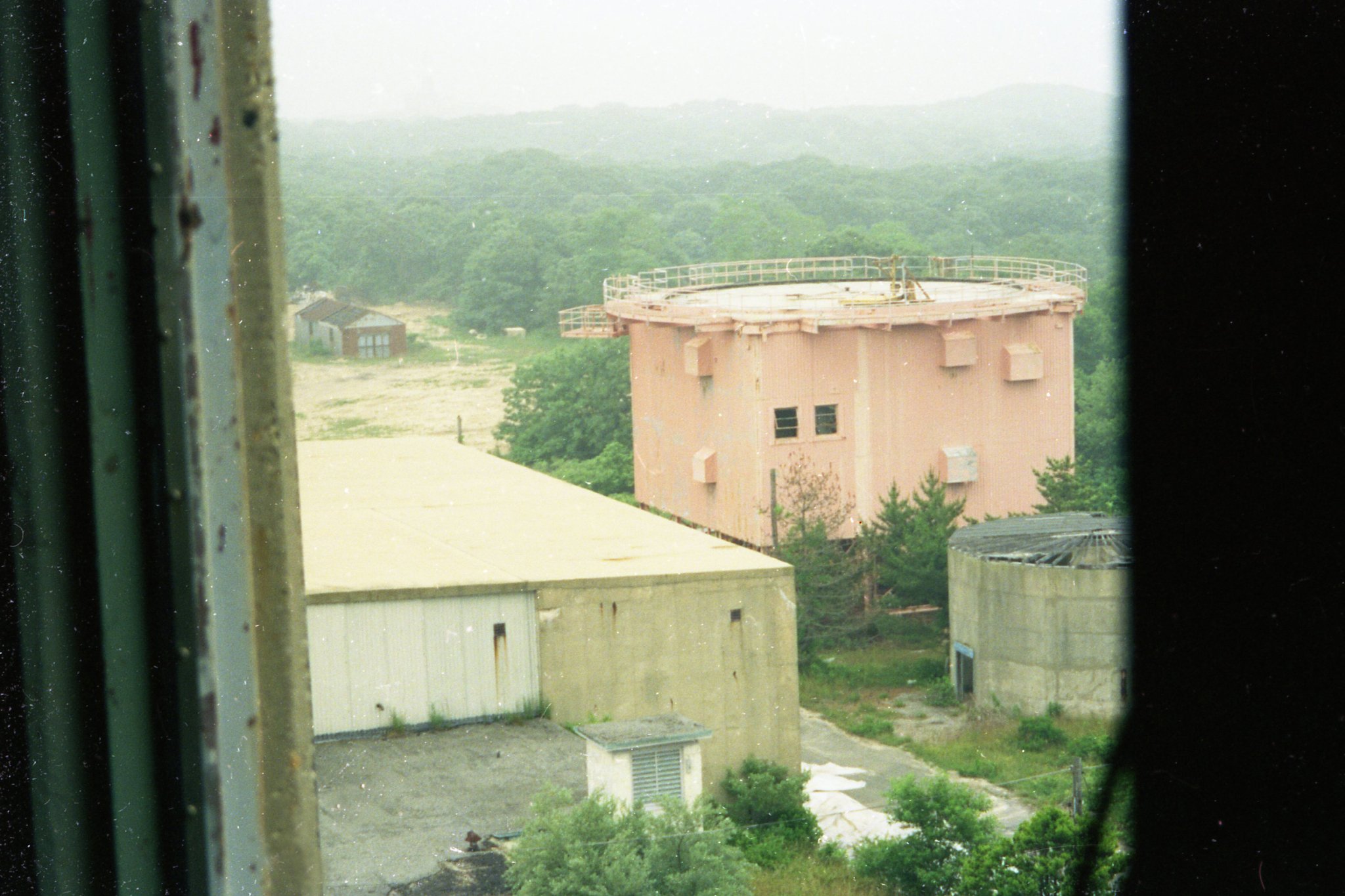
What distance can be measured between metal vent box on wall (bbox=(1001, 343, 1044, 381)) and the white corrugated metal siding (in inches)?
168

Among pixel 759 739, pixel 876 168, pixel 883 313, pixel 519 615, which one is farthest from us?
pixel 876 168

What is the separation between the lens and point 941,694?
5.59m

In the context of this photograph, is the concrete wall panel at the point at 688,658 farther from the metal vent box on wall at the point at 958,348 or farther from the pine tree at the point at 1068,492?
the metal vent box on wall at the point at 958,348

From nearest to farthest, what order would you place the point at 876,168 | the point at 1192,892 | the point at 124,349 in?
the point at 124,349, the point at 1192,892, the point at 876,168

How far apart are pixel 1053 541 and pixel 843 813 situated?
70.2 inches

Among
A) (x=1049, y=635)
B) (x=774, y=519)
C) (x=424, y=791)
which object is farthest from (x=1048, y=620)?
(x=424, y=791)

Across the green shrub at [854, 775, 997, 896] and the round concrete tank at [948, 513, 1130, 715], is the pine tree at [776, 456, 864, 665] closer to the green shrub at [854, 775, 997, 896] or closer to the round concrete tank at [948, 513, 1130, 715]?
the round concrete tank at [948, 513, 1130, 715]

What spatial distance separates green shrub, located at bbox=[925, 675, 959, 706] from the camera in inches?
218

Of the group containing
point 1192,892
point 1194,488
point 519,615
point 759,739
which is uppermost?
point 1194,488

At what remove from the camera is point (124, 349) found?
1.00 ft

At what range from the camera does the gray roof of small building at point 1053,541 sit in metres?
5.21

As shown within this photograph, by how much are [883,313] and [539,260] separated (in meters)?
7.60

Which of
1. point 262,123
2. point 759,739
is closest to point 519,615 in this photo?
point 759,739

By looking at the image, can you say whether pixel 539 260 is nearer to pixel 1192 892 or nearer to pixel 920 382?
pixel 920 382
